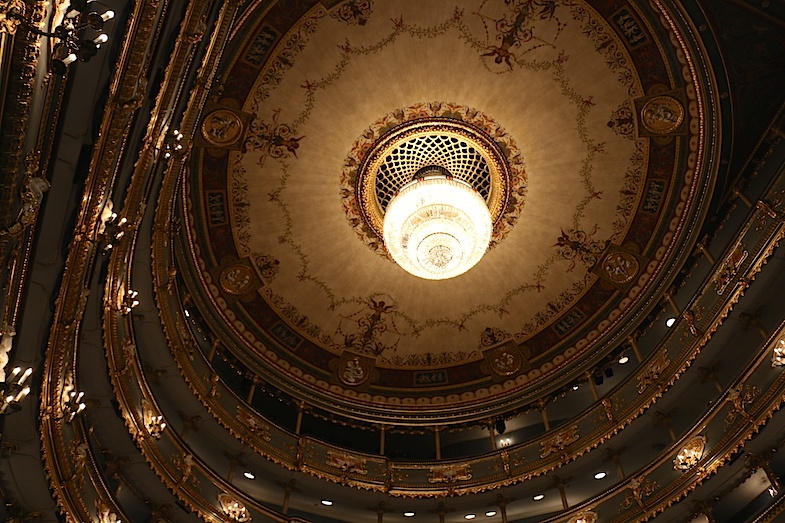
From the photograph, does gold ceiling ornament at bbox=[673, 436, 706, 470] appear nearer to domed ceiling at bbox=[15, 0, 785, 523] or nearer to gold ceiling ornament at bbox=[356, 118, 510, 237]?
domed ceiling at bbox=[15, 0, 785, 523]

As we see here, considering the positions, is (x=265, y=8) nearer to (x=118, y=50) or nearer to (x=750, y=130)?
(x=118, y=50)

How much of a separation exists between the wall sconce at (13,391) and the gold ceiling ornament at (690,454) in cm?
1079

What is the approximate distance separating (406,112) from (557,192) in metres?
4.19

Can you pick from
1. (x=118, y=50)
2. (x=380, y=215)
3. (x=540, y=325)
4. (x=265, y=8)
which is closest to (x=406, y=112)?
(x=380, y=215)

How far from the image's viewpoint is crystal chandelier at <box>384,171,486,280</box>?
575 inches

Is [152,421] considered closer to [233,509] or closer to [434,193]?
[233,509]

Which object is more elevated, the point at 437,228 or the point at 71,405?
the point at 437,228

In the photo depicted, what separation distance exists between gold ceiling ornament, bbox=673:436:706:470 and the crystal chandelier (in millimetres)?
5364

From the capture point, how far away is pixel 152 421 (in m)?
12.3

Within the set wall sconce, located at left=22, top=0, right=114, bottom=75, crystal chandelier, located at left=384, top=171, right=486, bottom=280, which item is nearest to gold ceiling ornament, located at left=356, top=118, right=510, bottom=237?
crystal chandelier, located at left=384, top=171, right=486, bottom=280

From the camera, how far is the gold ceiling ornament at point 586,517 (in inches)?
543

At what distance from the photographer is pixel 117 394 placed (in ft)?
37.5

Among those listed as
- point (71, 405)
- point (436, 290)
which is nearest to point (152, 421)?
point (71, 405)

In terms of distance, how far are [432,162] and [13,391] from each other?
11973 mm
